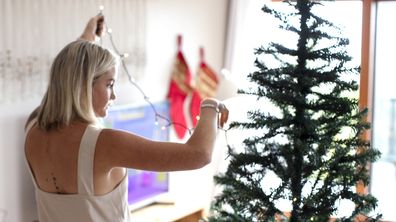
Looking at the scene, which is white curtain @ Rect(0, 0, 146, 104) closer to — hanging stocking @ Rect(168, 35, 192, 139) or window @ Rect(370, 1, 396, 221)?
hanging stocking @ Rect(168, 35, 192, 139)

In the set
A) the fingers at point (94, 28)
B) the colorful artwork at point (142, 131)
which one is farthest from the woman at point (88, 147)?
the colorful artwork at point (142, 131)

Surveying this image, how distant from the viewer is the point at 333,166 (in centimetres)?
135

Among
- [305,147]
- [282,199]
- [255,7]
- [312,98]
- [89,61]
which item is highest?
[255,7]

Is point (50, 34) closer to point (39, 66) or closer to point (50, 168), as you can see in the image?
point (39, 66)

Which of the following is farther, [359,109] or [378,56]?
[378,56]

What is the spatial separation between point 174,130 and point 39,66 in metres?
1.12

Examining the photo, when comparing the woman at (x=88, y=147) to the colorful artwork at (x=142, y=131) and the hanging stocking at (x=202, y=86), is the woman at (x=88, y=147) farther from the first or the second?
the hanging stocking at (x=202, y=86)

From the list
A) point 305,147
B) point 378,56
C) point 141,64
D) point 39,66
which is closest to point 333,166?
point 305,147

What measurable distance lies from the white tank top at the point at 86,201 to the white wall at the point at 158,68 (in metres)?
0.68

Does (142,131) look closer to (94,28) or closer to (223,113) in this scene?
(94,28)

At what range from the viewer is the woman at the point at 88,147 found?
1.57m

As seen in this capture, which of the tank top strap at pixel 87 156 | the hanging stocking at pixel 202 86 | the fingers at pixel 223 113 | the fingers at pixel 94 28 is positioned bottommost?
the tank top strap at pixel 87 156

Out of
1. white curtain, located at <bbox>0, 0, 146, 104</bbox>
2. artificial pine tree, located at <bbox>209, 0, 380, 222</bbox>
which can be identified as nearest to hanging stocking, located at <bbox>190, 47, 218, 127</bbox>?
white curtain, located at <bbox>0, 0, 146, 104</bbox>

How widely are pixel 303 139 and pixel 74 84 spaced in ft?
2.43
